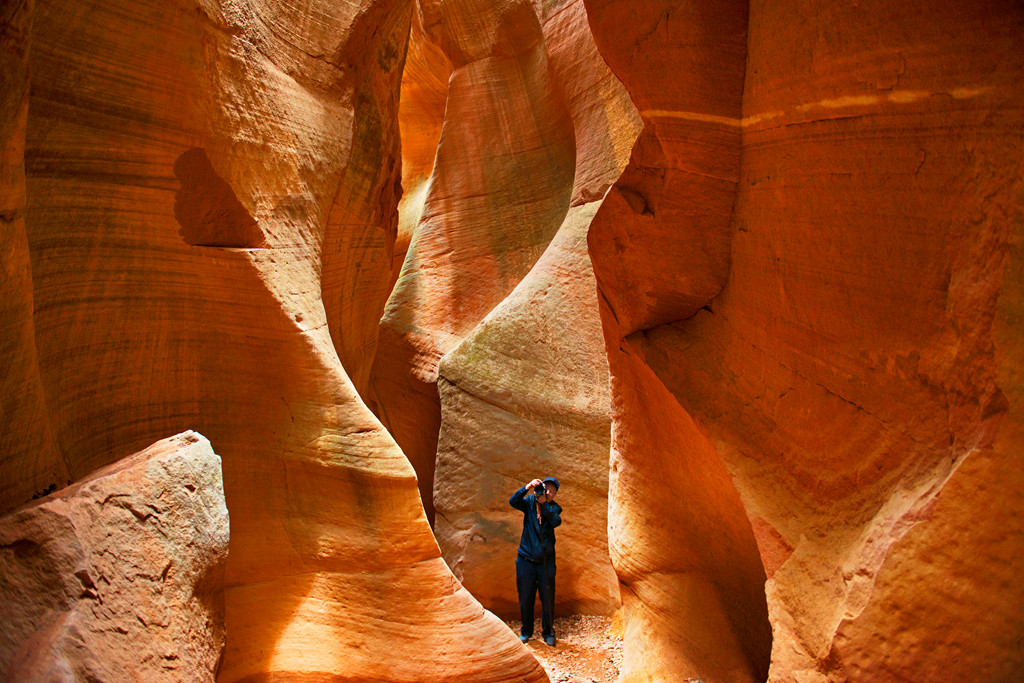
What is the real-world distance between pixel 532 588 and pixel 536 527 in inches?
21.8

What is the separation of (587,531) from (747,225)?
4018 millimetres

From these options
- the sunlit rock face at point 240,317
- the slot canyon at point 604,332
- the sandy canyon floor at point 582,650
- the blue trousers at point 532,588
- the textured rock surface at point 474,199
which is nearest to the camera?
the slot canyon at point 604,332

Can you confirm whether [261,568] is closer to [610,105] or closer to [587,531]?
[587,531]

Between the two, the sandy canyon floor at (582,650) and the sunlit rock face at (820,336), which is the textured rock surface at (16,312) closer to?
the sunlit rock face at (820,336)

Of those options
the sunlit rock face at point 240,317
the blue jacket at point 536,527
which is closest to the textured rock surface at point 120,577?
the sunlit rock face at point 240,317

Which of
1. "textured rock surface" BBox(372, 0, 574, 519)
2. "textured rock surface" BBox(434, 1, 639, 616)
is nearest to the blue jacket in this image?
"textured rock surface" BBox(434, 1, 639, 616)

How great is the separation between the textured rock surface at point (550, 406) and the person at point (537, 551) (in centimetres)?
71

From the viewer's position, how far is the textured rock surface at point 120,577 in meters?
1.96

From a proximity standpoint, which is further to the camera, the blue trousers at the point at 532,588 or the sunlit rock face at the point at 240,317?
the blue trousers at the point at 532,588

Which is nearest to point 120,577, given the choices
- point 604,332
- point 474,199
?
point 604,332

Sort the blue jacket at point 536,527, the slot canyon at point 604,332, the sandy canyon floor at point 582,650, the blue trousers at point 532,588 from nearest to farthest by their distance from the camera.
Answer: the slot canyon at point 604,332, the sandy canyon floor at point 582,650, the blue jacket at point 536,527, the blue trousers at point 532,588

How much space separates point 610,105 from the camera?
7.45 m

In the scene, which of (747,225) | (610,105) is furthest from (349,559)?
(610,105)

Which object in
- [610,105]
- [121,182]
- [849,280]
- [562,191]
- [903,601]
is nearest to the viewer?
[903,601]
